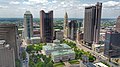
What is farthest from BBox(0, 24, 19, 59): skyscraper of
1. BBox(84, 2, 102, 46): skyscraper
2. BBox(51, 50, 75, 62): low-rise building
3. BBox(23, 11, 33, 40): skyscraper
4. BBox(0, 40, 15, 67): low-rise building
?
BBox(84, 2, 102, 46): skyscraper

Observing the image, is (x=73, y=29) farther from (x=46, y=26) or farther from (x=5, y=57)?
(x=5, y=57)

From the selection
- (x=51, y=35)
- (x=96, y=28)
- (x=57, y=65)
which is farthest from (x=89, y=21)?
(x=57, y=65)

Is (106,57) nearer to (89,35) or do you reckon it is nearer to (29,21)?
(89,35)

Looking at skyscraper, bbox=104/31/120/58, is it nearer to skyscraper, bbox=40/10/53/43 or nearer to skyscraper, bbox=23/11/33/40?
skyscraper, bbox=40/10/53/43

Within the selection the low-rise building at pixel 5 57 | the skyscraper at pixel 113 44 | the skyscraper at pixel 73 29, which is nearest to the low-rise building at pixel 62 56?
the skyscraper at pixel 113 44

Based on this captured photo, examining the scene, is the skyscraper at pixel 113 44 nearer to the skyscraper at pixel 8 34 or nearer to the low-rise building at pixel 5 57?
the skyscraper at pixel 8 34

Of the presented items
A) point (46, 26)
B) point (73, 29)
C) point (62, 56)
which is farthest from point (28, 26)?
point (62, 56)
